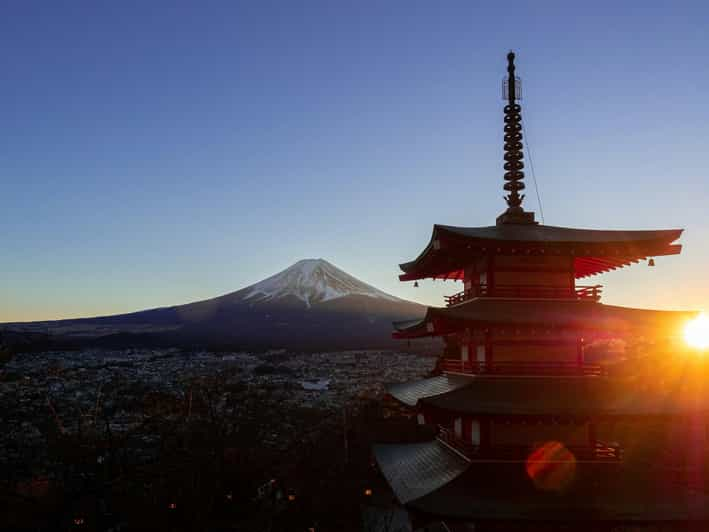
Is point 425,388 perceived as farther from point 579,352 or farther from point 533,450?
point 579,352

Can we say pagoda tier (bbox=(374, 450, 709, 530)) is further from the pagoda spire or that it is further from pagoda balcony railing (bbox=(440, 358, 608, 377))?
the pagoda spire

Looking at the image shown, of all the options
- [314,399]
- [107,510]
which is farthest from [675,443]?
[314,399]

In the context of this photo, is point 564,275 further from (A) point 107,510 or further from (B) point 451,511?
(A) point 107,510

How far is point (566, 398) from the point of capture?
16.0 m

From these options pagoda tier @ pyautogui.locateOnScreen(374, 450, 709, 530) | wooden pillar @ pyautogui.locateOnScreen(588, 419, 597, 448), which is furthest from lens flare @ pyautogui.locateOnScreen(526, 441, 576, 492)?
wooden pillar @ pyautogui.locateOnScreen(588, 419, 597, 448)

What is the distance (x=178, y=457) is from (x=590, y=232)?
3380cm

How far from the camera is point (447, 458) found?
1841 centimetres

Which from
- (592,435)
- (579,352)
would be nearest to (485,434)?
(592,435)

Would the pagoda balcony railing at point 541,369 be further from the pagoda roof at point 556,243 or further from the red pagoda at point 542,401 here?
the pagoda roof at point 556,243

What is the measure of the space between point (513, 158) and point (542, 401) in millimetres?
7717

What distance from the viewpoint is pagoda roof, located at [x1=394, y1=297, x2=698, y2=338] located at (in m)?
15.8

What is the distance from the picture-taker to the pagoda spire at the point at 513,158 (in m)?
19.4

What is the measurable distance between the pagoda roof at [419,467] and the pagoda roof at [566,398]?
6.62 feet

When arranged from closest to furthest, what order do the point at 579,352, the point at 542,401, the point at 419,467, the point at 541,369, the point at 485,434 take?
the point at 542,401 < the point at 485,434 < the point at 541,369 < the point at 579,352 < the point at 419,467
